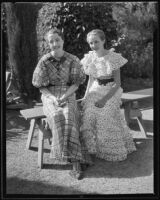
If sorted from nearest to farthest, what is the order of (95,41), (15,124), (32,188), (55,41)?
(32,188), (55,41), (95,41), (15,124)

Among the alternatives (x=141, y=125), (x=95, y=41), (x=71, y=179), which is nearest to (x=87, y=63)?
(x=95, y=41)

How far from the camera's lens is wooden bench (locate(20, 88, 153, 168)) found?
12.6ft

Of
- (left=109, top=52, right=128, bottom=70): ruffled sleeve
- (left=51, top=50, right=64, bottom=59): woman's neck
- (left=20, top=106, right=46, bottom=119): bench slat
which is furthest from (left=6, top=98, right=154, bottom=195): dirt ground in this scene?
(left=51, top=50, right=64, bottom=59): woman's neck

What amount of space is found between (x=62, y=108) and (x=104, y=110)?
521 mm

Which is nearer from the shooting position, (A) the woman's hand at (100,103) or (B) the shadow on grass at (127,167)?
(B) the shadow on grass at (127,167)

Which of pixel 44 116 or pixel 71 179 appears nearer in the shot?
pixel 71 179

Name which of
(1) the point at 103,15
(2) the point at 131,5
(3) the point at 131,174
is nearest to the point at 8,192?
(3) the point at 131,174

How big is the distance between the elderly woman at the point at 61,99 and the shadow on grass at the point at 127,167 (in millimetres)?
149

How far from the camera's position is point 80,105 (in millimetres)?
4148

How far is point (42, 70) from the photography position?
12.6 feet

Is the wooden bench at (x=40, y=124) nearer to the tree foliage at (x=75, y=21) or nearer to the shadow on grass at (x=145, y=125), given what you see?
the tree foliage at (x=75, y=21)

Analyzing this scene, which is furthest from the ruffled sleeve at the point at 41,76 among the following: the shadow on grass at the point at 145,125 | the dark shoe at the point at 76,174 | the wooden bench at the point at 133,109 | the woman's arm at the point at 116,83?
the shadow on grass at the point at 145,125

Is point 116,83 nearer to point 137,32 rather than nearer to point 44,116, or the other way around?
point 137,32

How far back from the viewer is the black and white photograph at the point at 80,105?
3340mm
